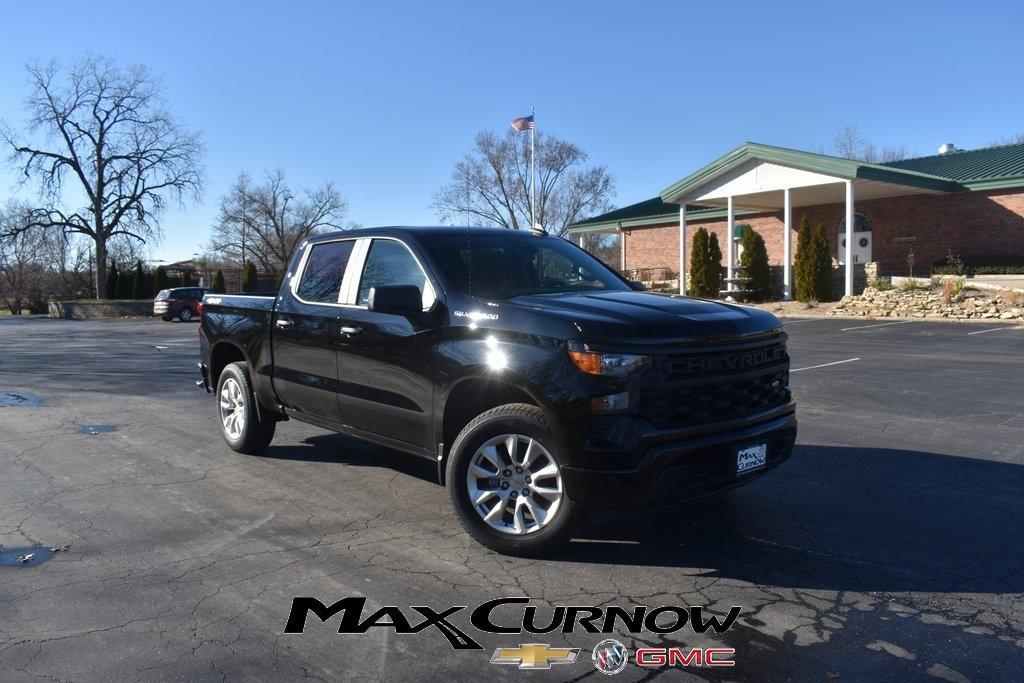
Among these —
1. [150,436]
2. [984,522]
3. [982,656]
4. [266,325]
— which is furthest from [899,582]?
[150,436]

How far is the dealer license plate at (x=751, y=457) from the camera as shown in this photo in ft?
14.2

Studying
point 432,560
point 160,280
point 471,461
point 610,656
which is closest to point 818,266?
point 471,461

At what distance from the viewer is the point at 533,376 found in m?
4.25

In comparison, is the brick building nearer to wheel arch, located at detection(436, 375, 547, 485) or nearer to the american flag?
the american flag

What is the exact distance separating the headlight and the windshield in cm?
102

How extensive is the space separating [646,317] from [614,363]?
1.26 feet

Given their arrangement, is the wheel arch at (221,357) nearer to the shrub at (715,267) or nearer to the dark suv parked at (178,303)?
the shrub at (715,267)

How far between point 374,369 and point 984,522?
13.1 feet

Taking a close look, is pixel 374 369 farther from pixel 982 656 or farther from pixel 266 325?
pixel 982 656

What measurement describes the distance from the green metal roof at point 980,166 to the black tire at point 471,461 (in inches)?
1081

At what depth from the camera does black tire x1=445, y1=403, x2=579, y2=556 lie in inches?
166

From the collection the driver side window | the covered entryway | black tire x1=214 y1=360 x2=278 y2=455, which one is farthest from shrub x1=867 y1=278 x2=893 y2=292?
the driver side window

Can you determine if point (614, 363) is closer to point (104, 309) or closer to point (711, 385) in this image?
point (711, 385)

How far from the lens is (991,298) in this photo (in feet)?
72.9
